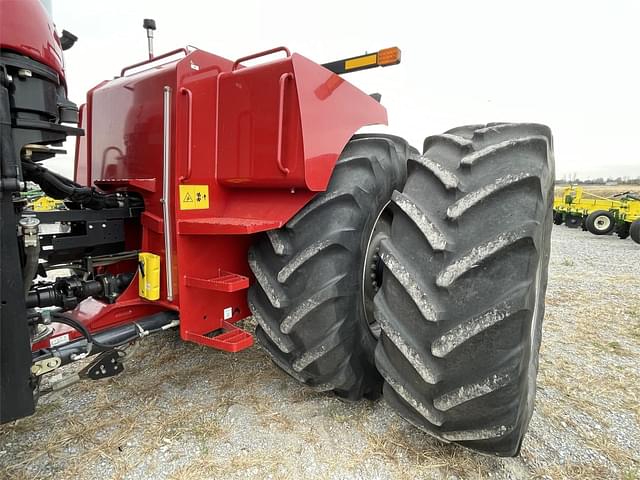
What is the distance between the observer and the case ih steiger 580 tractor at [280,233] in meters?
1.53

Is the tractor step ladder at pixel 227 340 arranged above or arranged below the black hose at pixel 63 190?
below

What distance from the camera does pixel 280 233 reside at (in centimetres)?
209

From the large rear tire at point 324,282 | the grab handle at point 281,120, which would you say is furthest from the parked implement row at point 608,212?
the grab handle at point 281,120

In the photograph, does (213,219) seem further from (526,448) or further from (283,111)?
(526,448)

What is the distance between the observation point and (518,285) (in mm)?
1517

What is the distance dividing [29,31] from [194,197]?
3.04ft

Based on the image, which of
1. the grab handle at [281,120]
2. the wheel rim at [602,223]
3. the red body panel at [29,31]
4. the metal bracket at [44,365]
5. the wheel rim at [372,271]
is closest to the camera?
the red body panel at [29,31]

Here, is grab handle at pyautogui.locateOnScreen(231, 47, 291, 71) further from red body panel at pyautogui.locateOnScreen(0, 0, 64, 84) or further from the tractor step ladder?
the tractor step ladder

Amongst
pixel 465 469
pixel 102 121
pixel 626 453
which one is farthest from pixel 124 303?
pixel 626 453

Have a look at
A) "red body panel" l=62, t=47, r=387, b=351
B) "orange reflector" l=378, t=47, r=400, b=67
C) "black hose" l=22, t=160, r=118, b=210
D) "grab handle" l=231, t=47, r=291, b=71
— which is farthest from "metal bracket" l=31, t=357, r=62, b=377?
"orange reflector" l=378, t=47, r=400, b=67

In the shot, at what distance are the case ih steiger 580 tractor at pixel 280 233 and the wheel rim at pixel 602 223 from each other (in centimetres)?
1416

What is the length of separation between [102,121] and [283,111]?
1.29 m

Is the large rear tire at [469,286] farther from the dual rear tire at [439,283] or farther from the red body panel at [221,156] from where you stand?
the red body panel at [221,156]

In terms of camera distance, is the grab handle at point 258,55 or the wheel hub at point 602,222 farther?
the wheel hub at point 602,222
